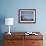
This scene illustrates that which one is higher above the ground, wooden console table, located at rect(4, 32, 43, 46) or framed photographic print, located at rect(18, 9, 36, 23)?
framed photographic print, located at rect(18, 9, 36, 23)

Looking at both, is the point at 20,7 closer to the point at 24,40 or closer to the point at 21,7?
the point at 21,7

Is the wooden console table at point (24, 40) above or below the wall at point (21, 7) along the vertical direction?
below

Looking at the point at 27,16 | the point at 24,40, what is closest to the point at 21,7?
the point at 27,16

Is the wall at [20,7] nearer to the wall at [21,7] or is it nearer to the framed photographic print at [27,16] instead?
the wall at [21,7]

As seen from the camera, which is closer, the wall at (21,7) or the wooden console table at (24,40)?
the wooden console table at (24,40)

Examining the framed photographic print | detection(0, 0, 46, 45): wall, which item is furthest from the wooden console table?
the framed photographic print

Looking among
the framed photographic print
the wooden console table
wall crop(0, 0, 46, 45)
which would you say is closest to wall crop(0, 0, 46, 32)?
wall crop(0, 0, 46, 45)

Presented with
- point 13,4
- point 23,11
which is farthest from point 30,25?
point 13,4

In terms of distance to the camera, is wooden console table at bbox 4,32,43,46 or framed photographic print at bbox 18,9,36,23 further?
framed photographic print at bbox 18,9,36,23

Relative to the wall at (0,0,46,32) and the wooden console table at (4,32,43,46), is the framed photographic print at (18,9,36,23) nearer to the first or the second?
the wall at (0,0,46,32)

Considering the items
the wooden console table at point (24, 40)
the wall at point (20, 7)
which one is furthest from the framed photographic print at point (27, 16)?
the wooden console table at point (24, 40)

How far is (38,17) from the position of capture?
4.45 meters

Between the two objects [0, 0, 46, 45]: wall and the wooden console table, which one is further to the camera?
[0, 0, 46, 45]: wall

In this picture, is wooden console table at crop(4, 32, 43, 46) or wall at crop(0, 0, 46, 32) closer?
wooden console table at crop(4, 32, 43, 46)
